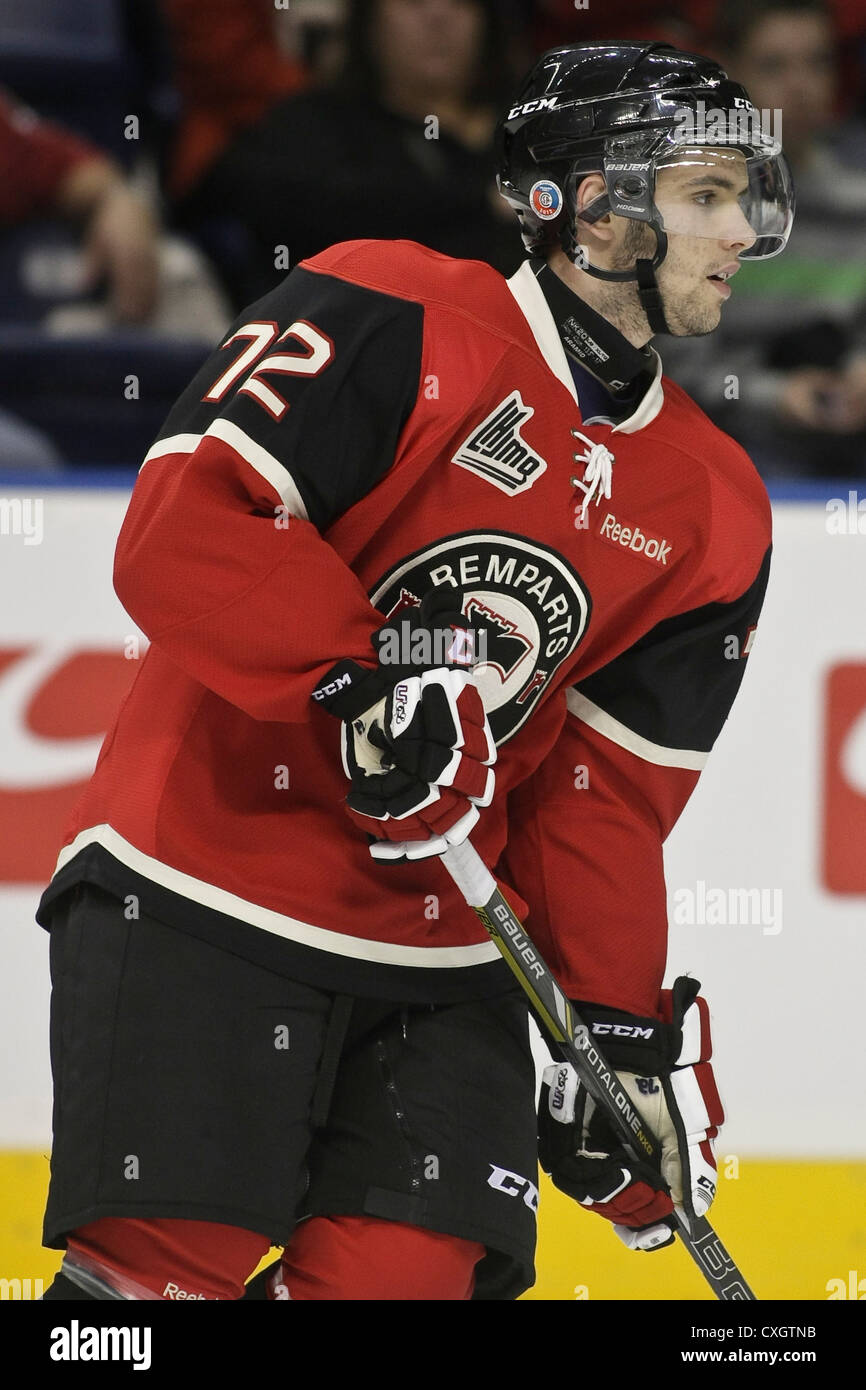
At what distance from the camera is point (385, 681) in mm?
1536

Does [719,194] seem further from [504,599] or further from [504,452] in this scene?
[504,599]

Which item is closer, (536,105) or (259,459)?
(259,459)

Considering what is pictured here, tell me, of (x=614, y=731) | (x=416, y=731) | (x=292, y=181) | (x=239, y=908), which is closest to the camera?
(x=416, y=731)

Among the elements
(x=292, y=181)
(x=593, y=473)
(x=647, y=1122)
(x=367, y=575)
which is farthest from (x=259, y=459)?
(x=292, y=181)

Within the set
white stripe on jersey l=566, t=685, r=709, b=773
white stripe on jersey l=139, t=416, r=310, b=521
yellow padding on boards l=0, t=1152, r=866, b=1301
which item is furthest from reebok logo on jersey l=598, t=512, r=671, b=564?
yellow padding on boards l=0, t=1152, r=866, b=1301

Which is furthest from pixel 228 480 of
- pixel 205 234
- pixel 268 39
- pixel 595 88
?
pixel 268 39

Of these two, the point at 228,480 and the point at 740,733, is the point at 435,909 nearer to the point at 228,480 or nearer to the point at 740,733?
the point at 228,480

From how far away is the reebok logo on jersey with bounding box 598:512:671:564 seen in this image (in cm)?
173

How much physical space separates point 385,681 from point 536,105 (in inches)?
24.6

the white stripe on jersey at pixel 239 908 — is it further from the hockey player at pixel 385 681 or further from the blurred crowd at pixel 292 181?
the blurred crowd at pixel 292 181

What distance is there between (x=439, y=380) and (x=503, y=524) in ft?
0.47

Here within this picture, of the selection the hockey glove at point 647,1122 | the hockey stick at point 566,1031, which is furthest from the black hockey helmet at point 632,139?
the hockey glove at point 647,1122

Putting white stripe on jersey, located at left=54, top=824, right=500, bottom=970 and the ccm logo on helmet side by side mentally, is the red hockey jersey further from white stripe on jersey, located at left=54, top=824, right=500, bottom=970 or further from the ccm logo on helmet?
the ccm logo on helmet

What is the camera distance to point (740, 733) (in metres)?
2.73
